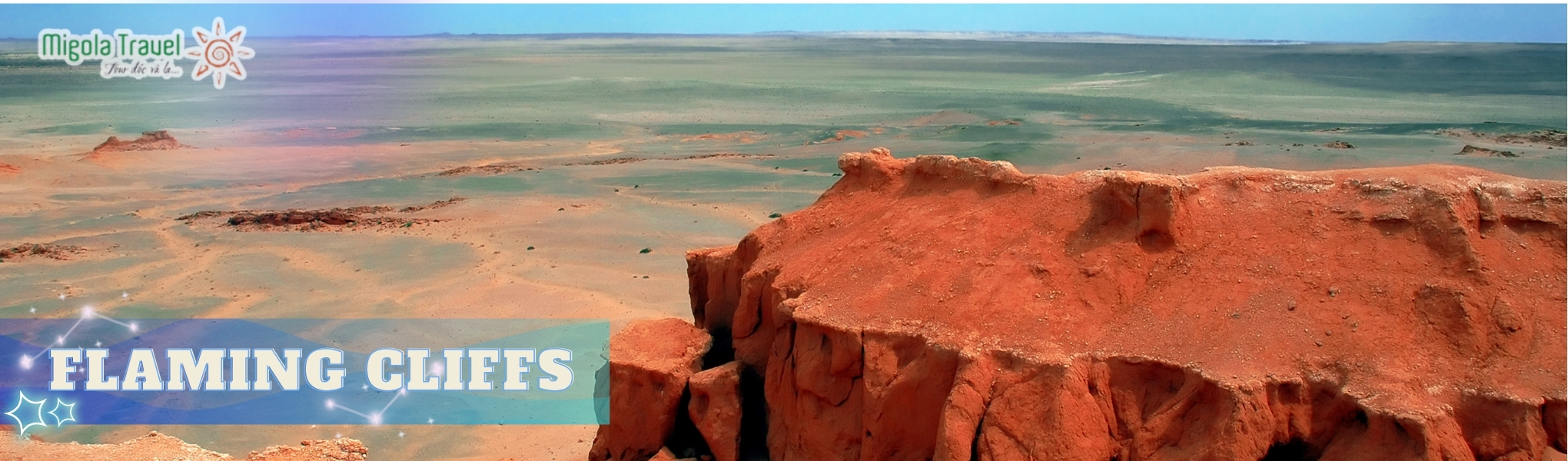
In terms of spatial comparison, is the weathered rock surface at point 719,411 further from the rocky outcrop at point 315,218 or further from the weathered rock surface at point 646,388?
the rocky outcrop at point 315,218

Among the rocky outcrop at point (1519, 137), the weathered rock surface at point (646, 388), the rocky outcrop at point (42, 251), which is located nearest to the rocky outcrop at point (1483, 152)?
the rocky outcrop at point (1519, 137)

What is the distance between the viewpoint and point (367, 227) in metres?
30.5

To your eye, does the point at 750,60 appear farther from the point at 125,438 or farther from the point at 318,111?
the point at 125,438

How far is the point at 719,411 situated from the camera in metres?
9.49

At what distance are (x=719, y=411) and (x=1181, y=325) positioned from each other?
11.7 feet

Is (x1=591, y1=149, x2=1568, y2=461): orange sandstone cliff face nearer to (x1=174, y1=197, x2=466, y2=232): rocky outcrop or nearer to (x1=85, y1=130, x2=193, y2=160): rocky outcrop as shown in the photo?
(x1=174, y1=197, x2=466, y2=232): rocky outcrop

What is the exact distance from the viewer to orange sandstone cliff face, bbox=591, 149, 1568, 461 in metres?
7.07

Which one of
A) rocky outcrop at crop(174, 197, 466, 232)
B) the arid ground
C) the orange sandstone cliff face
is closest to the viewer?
the orange sandstone cliff face

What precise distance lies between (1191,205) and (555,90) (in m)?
Answer: 73.7

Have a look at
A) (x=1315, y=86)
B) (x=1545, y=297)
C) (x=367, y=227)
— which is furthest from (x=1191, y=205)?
(x=1315, y=86)

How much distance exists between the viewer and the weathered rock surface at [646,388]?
32.1 ft

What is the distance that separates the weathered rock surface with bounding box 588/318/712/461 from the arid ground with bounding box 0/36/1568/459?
3945mm

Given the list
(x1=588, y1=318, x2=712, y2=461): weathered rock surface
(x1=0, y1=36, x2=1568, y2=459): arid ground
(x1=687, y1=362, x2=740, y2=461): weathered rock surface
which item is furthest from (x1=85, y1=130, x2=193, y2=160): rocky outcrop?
(x1=687, y1=362, x2=740, y2=461): weathered rock surface

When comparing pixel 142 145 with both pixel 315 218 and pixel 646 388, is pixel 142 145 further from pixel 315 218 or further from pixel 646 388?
pixel 646 388
